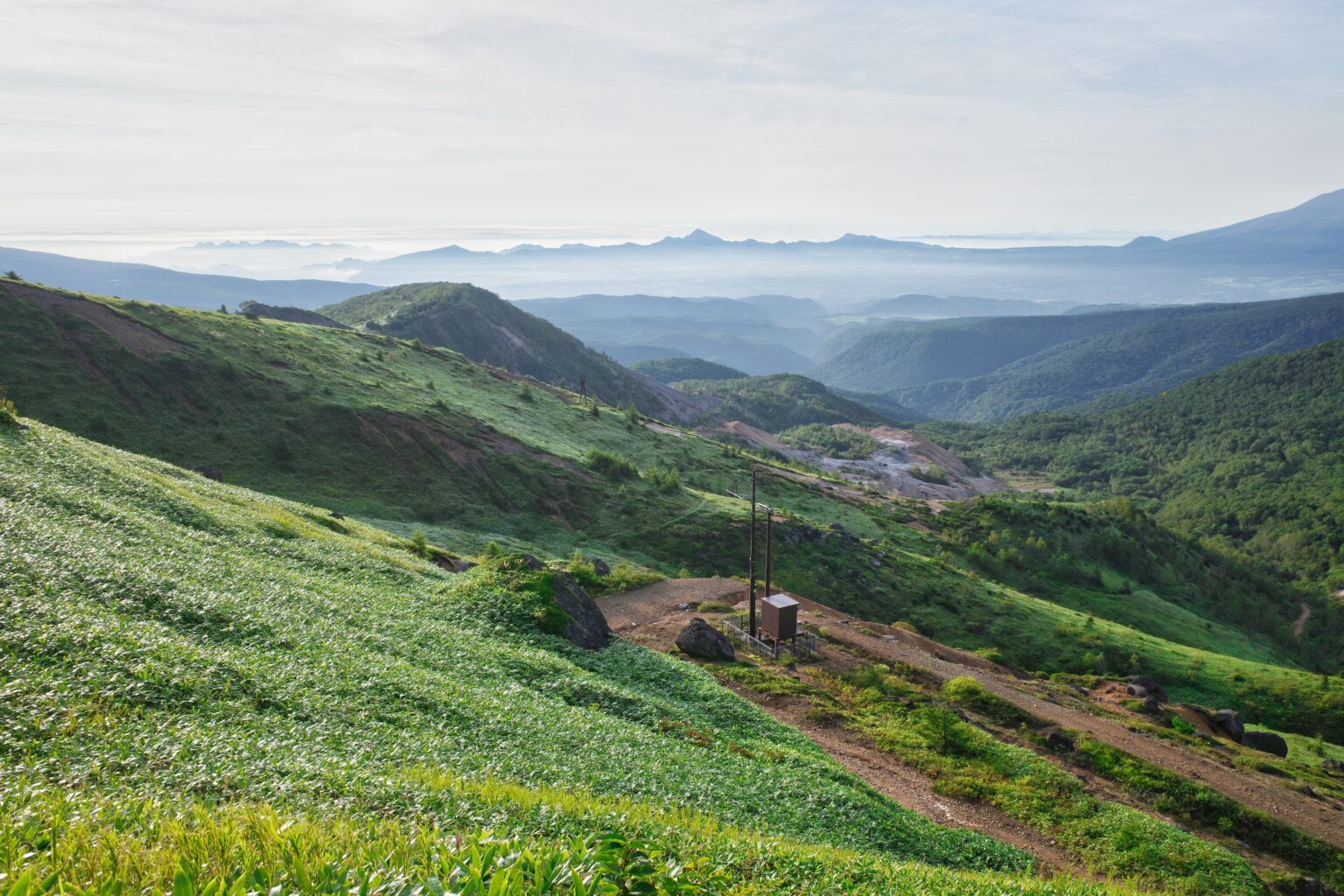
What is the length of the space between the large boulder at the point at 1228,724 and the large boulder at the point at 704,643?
24033 mm

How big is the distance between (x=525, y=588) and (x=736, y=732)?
9641mm

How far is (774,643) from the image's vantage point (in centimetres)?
2925

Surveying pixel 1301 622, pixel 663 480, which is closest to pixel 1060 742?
pixel 663 480

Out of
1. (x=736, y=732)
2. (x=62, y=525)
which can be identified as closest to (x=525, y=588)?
(x=736, y=732)

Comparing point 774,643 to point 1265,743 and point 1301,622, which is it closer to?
point 1265,743

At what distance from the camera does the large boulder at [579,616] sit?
2386 cm

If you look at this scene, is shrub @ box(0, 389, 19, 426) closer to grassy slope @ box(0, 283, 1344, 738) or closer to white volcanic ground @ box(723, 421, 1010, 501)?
grassy slope @ box(0, 283, 1344, 738)

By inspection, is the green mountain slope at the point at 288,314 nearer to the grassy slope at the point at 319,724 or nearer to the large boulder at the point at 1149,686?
the grassy slope at the point at 319,724

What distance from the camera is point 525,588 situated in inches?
958

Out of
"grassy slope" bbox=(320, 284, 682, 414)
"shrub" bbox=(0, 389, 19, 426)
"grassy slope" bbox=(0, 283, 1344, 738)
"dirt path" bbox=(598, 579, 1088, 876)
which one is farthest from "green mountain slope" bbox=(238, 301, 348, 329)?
"dirt path" bbox=(598, 579, 1088, 876)

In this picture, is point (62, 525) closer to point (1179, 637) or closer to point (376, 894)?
point (376, 894)

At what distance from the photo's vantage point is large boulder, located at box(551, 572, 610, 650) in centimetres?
2386

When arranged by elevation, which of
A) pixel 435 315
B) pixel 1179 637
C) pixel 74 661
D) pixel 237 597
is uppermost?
pixel 435 315

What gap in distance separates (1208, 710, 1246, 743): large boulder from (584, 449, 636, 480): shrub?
1816 inches
